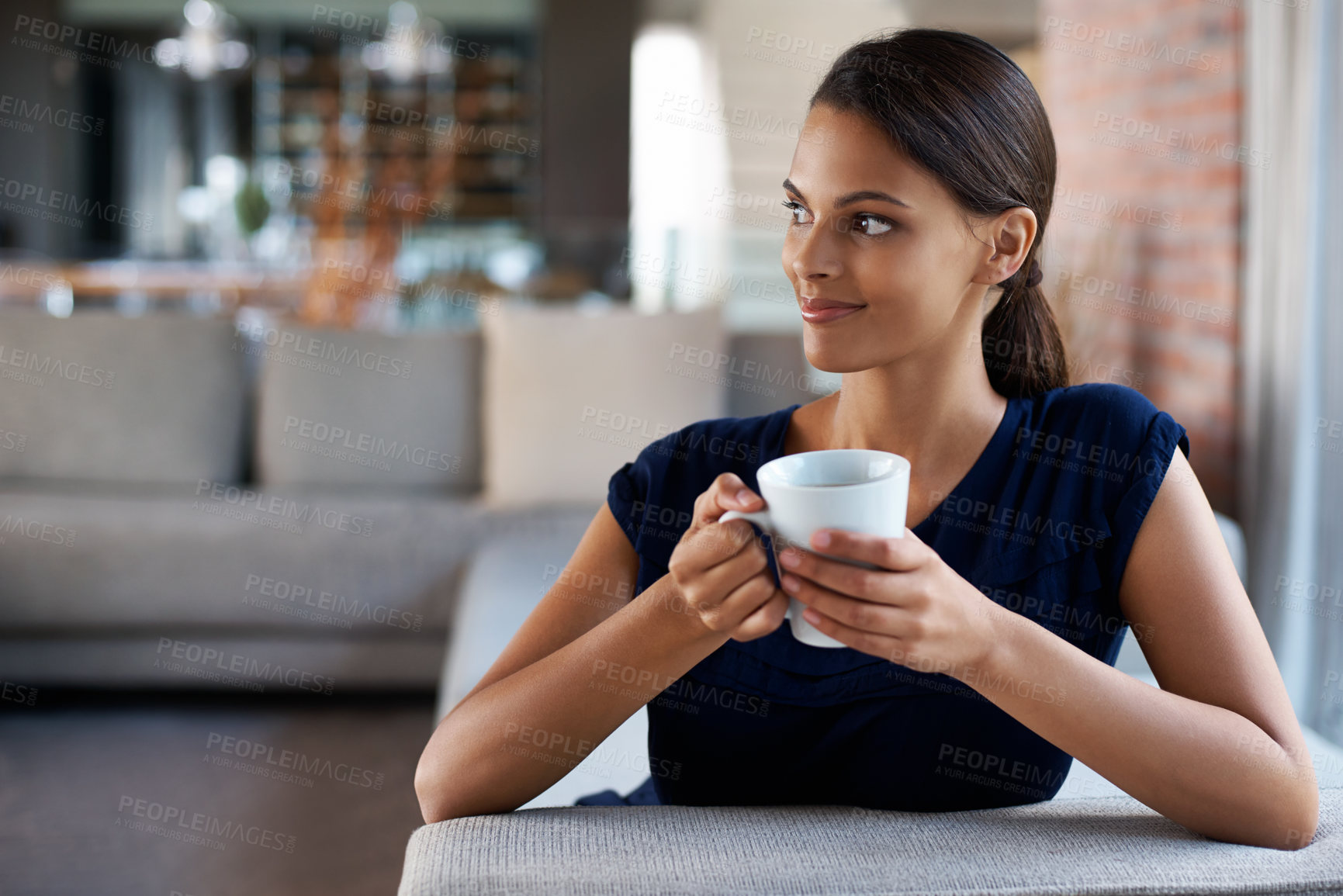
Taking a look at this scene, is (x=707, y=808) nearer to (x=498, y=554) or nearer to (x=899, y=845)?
(x=899, y=845)

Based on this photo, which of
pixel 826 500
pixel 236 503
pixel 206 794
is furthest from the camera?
pixel 236 503

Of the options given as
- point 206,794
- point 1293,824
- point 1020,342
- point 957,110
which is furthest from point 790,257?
point 206,794

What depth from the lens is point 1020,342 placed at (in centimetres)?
111

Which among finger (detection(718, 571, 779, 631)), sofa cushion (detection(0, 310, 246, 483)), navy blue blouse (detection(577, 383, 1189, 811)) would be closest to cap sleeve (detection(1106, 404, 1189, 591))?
navy blue blouse (detection(577, 383, 1189, 811))

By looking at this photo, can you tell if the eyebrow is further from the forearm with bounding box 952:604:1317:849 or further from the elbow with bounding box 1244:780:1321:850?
the elbow with bounding box 1244:780:1321:850

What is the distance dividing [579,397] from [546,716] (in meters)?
2.00

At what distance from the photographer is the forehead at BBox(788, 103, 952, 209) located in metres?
0.89

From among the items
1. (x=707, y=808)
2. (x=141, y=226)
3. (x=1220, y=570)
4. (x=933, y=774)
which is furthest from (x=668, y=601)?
(x=141, y=226)

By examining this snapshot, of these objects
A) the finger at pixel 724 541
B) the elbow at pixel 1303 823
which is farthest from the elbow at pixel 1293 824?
the finger at pixel 724 541

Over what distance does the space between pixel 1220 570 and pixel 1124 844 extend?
9.2 inches

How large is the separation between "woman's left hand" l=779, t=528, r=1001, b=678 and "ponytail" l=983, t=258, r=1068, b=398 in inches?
16.6

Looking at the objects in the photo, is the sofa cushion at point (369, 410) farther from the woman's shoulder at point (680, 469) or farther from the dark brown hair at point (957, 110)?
the dark brown hair at point (957, 110)

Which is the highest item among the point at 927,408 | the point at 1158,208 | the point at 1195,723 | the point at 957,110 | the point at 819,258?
the point at 1158,208

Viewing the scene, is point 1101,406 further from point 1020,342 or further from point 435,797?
point 435,797
